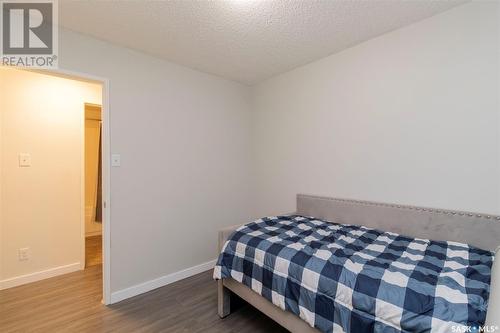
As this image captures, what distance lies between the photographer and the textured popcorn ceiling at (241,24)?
1.75m

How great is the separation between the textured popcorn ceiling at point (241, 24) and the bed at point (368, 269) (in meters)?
1.54

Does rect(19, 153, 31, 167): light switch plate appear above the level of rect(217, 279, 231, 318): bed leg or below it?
above

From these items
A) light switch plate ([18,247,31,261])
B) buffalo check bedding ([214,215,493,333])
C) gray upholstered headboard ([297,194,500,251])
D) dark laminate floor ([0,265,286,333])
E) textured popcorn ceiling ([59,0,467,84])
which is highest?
textured popcorn ceiling ([59,0,467,84])

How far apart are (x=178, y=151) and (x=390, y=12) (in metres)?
2.31

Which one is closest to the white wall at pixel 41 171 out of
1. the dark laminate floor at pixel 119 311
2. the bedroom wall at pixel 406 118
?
the dark laminate floor at pixel 119 311

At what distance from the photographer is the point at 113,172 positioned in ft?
7.47

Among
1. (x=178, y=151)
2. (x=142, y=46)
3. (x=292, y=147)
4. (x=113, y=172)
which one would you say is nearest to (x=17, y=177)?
(x=113, y=172)

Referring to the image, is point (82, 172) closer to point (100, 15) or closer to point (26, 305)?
point (26, 305)

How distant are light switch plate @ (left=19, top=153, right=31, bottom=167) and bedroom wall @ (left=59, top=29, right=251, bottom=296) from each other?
1262mm

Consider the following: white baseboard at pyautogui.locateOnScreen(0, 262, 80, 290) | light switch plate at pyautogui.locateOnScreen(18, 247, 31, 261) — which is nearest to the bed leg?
white baseboard at pyautogui.locateOnScreen(0, 262, 80, 290)

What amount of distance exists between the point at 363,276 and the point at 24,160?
3.45 metres

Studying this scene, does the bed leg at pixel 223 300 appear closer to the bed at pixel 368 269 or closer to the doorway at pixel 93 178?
the bed at pixel 368 269

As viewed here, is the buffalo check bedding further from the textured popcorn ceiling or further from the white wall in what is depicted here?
the white wall

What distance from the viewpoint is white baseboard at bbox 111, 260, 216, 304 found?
7.53ft
